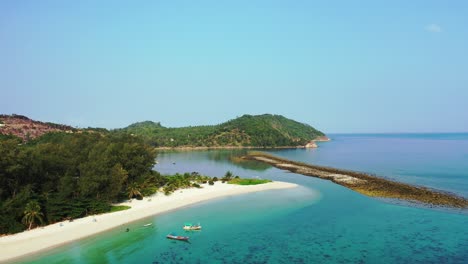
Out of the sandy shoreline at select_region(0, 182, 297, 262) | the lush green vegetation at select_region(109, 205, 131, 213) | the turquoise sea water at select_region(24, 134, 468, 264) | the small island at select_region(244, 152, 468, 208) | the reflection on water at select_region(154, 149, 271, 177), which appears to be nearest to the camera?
the turquoise sea water at select_region(24, 134, 468, 264)

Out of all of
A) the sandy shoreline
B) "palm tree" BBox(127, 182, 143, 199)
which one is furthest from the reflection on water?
"palm tree" BBox(127, 182, 143, 199)

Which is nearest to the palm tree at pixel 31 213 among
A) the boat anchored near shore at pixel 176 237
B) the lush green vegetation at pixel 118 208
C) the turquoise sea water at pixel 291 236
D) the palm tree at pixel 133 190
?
the turquoise sea water at pixel 291 236

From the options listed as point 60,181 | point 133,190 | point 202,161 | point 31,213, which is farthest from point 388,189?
point 202,161

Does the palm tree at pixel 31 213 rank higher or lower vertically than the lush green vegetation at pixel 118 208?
higher

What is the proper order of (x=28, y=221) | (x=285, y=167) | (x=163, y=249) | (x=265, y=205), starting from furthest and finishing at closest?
(x=285, y=167), (x=265, y=205), (x=28, y=221), (x=163, y=249)

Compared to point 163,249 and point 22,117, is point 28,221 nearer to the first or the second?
point 163,249

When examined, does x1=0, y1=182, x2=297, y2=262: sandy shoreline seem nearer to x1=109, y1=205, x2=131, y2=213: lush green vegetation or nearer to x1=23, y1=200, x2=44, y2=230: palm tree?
x1=109, y1=205, x2=131, y2=213: lush green vegetation

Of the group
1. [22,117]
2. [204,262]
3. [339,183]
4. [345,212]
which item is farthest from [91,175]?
[22,117]

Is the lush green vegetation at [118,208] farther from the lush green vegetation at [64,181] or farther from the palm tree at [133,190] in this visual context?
the palm tree at [133,190]
